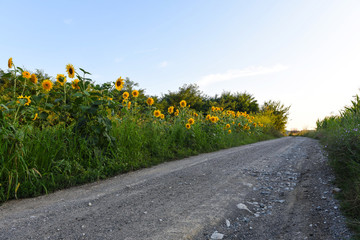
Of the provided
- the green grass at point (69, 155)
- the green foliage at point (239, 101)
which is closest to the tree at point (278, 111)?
the green foliage at point (239, 101)

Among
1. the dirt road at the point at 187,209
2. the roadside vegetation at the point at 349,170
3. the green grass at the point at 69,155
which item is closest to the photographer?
the dirt road at the point at 187,209

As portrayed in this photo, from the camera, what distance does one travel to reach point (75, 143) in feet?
12.7

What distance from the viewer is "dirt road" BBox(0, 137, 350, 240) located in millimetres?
2102

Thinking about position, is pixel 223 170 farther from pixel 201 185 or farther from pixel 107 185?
pixel 107 185

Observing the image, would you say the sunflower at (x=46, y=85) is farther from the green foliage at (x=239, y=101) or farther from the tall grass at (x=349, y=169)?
the green foliage at (x=239, y=101)

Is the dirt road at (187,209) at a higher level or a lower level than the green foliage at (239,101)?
lower

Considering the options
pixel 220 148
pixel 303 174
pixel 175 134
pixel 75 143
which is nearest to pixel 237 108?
pixel 220 148

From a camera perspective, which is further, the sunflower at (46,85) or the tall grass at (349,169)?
the sunflower at (46,85)

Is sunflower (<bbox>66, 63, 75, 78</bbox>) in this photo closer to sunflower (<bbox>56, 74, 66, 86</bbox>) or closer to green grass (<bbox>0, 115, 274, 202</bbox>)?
sunflower (<bbox>56, 74, 66, 86</bbox>)

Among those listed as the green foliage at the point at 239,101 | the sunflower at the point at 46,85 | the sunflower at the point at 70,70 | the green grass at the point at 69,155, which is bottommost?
the green grass at the point at 69,155

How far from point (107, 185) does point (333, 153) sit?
3759 mm

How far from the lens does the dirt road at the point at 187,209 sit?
2102 mm

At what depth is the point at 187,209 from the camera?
8.30 feet

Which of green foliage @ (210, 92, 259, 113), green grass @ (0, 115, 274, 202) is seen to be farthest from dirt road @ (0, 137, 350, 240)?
green foliage @ (210, 92, 259, 113)
